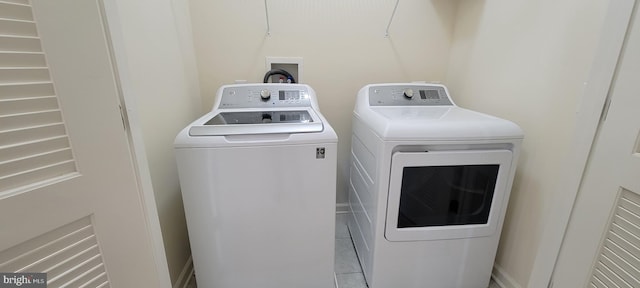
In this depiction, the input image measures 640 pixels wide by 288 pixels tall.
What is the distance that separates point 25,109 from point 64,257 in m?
0.38

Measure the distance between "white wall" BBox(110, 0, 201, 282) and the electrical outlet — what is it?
1.79 feet

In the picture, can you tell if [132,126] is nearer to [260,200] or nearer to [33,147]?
[33,147]

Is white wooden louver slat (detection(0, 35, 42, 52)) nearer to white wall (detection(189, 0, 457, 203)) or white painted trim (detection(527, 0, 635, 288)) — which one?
white wall (detection(189, 0, 457, 203))

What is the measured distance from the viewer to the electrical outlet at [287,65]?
1.85 metres

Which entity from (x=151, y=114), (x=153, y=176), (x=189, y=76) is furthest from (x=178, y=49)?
(x=153, y=176)

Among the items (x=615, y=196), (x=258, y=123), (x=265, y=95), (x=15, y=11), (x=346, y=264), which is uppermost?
(x=15, y=11)

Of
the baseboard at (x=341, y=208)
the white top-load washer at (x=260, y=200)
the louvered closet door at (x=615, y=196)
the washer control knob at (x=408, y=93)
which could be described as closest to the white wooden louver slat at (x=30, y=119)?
the white top-load washer at (x=260, y=200)

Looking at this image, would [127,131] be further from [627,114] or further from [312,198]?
[627,114]

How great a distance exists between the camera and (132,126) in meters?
0.77

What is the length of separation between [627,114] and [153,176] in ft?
5.65

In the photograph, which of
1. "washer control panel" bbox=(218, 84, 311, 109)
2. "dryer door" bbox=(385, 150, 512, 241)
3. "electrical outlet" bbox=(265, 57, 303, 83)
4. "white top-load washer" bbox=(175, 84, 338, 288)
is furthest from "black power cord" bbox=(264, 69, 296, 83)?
"dryer door" bbox=(385, 150, 512, 241)

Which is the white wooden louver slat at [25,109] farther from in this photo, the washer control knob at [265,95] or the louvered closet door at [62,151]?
the washer control knob at [265,95]

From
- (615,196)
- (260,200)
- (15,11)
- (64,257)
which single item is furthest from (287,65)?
(615,196)

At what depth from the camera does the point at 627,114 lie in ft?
2.40
